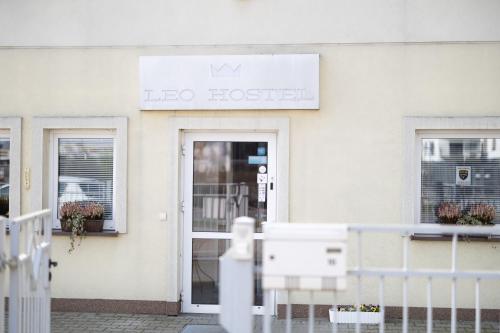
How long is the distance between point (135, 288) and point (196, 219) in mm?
1123

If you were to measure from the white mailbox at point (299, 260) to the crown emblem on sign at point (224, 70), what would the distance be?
3415 millimetres

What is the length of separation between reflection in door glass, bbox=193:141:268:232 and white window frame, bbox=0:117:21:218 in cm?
220

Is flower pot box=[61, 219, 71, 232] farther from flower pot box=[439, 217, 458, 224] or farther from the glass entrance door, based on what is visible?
flower pot box=[439, 217, 458, 224]

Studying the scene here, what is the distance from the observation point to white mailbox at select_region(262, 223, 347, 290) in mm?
4031

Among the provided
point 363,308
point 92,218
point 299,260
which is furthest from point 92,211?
point 299,260

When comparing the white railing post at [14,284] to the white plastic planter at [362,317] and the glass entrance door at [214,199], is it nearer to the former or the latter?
the glass entrance door at [214,199]

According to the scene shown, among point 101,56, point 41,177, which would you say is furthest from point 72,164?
point 101,56

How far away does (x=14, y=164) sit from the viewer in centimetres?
748

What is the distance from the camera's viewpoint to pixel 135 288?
24.0 ft

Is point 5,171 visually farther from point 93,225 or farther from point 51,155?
point 93,225

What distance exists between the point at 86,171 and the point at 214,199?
1.69m

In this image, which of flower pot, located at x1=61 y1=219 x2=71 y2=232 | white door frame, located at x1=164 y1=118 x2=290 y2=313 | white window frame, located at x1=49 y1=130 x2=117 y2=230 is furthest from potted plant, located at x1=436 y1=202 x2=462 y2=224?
flower pot, located at x1=61 y1=219 x2=71 y2=232

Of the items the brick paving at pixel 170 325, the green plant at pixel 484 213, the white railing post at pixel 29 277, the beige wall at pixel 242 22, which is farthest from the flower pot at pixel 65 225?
the green plant at pixel 484 213

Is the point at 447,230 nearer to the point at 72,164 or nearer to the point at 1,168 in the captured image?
the point at 72,164
